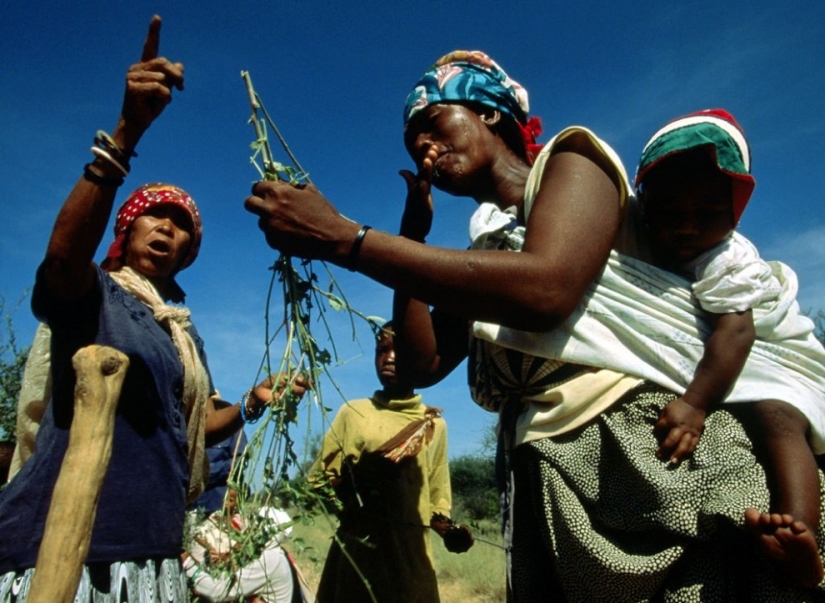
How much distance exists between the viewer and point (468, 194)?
232cm

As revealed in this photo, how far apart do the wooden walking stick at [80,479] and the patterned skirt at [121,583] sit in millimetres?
319

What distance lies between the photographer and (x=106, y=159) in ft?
7.02

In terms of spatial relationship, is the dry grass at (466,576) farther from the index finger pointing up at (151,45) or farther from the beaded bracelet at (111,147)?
the index finger pointing up at (151,45)

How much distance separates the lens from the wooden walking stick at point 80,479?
1841mm

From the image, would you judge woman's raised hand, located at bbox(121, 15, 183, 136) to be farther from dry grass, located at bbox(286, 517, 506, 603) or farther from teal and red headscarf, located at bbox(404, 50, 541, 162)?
dry grass, located at bbox(286, 517, 506, 603)

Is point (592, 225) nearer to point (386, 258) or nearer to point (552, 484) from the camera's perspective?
point (386, 258)

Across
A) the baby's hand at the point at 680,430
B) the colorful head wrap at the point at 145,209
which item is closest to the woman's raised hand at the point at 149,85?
the colorful head wrap at the point at 145,209

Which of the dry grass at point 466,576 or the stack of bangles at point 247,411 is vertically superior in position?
the stack of bangles at point 247,411

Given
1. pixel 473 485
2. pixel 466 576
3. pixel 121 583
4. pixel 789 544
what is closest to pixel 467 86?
pixel 789 544

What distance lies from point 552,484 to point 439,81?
1.45 m

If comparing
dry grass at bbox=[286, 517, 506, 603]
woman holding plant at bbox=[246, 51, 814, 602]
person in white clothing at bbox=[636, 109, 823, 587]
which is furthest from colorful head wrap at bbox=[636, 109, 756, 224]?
dry grass at bbox=[286, 517, 506, 603]

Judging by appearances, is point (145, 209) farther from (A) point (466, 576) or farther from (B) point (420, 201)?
(A) point (466, 576)

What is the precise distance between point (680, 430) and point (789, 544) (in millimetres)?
324

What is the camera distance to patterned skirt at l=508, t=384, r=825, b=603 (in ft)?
5.02
